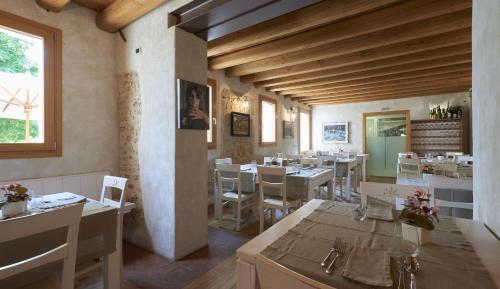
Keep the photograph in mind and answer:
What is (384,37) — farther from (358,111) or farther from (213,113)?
(358,111)

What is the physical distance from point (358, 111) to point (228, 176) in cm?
628

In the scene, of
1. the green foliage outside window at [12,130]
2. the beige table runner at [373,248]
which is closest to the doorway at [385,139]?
the beige table runner at [373,248]

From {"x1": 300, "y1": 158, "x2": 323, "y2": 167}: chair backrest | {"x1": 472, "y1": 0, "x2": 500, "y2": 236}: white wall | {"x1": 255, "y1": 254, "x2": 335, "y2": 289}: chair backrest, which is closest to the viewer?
{"x1": 255, "y1": 254, "x2": 335, "y2": 289}: chair backrest

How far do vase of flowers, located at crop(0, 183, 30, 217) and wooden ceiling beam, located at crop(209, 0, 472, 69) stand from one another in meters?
3.35

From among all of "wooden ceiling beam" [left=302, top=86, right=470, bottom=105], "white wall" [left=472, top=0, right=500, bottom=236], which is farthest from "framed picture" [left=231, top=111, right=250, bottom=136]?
"white wall" [left=472, top=0, right=500, bottom=236]

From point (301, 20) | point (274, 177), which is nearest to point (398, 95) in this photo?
point (301, 20)

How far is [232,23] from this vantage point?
7.57 ft

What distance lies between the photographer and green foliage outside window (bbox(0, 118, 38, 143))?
2258mm

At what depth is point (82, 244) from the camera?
1617mm

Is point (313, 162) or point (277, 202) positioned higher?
point (313, 162)

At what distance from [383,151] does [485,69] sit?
7.32 meters

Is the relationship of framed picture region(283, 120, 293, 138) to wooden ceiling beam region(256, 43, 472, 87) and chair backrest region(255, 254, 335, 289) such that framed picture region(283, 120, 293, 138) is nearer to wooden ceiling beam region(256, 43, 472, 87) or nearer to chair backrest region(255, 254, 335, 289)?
wooden ceiling beam region(256, 43, 472, 87)

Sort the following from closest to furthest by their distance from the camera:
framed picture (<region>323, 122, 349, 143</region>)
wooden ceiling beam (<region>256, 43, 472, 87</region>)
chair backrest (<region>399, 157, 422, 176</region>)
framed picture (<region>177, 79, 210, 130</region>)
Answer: framed picture (<region>177, 79, 210, 130</region>), wooden ceiling beam (<region>256, 43, 472, 87</region>), chair backrest (<region>399, 157, 422, 176</region>), framed picture (<region>323, 122, 349, 143</region>)

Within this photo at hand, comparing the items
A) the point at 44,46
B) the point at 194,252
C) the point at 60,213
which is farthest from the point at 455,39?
the point at 44,46
